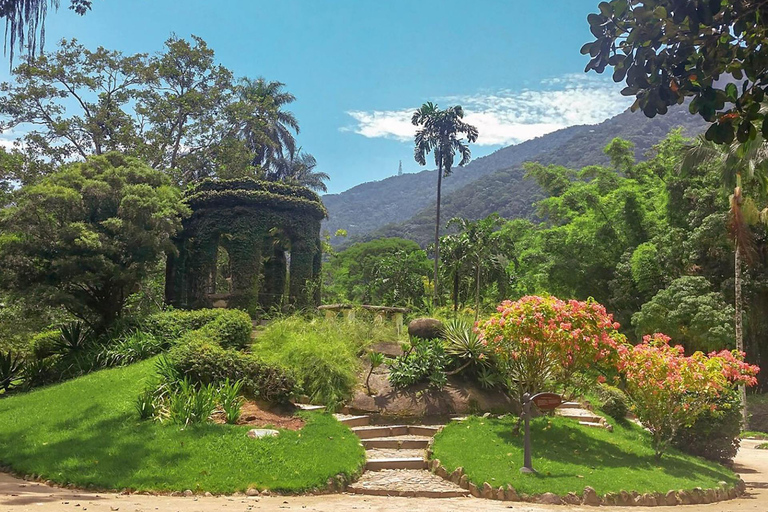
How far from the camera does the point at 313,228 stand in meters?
23.4

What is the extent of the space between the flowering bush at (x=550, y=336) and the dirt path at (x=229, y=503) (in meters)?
2.83

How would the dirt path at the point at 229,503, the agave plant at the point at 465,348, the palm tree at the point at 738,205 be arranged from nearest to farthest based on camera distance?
the dirt path at the point at 229,503
the agave plant at the point at 465,348
the palm tree at the point at 738,205

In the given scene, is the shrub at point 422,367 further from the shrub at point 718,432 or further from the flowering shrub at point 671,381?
the shrub at point 718,432

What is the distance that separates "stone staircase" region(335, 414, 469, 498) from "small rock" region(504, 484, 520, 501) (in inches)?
23.6

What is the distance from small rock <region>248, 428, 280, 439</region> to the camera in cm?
938

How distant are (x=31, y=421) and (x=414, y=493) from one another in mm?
6924

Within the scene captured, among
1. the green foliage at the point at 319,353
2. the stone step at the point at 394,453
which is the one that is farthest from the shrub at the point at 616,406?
the green foliage at the point at 319,353

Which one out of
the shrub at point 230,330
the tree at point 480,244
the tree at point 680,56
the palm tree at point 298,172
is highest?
the palm tree at point 298,172

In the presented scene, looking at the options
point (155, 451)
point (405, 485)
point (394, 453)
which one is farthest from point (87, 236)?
point (405, 485)

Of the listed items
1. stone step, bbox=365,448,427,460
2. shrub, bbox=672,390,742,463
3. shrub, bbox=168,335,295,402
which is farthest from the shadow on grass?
shrub, bbox=168,335,295,402

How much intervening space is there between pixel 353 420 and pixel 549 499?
185 inches

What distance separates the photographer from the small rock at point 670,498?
8.48m

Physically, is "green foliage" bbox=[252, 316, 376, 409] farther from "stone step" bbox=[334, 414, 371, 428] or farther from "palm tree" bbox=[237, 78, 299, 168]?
"palm tree" bbox=[237, 78, 299, 168]

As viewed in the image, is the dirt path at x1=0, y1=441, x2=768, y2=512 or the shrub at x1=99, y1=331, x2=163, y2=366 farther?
the shrub at x1=99, y1=331, x2=163, y2=366
